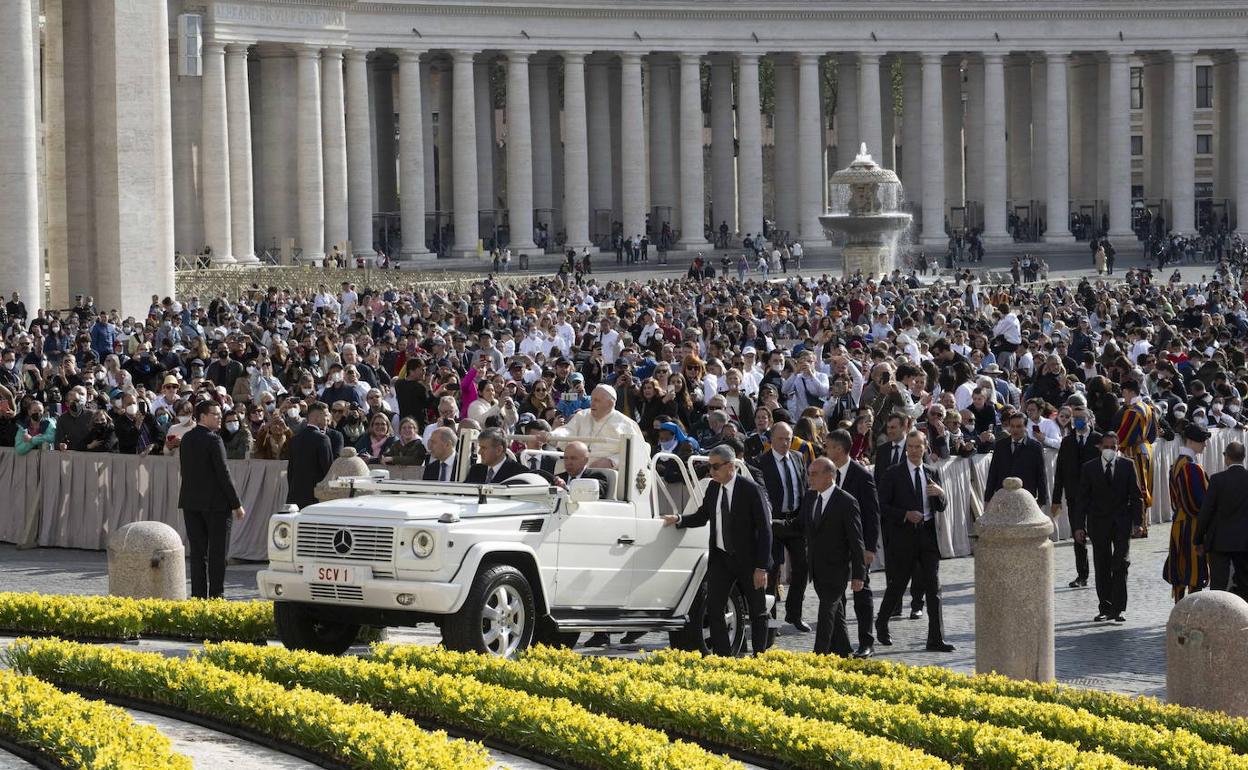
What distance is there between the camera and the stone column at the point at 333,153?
84562 millimetres

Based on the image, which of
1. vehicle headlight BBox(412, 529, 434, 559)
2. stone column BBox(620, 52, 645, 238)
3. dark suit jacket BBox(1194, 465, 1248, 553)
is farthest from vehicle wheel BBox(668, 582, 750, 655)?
stone column BBox(620, 52, 645, 238)

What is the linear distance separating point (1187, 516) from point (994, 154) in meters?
79.1

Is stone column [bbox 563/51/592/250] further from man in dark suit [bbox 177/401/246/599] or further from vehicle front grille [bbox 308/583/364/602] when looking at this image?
vehicle front grille [bbox 308/583/364/602]

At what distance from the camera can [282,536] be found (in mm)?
16781

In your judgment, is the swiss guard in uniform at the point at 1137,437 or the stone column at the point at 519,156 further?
the stone column at the point at 519,156

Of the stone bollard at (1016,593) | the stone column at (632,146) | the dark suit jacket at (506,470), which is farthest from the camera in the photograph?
the stone column at (632,146)

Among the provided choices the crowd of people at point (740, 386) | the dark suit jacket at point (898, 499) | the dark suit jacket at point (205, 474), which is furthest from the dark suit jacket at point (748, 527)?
the dark suit jacket at point (205, 474)

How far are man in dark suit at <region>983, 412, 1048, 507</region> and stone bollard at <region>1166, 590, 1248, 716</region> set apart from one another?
24.8ft

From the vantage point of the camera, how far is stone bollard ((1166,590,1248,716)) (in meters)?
15.2

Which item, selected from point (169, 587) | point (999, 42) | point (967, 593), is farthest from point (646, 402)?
point (999, 42)

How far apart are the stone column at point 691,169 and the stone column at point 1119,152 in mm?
20332

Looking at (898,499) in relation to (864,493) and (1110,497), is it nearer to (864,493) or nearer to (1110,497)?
(864,493)

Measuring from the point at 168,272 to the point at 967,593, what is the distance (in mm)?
32708

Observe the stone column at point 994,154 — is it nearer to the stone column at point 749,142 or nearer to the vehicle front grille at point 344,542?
the stone column at point 749,142
